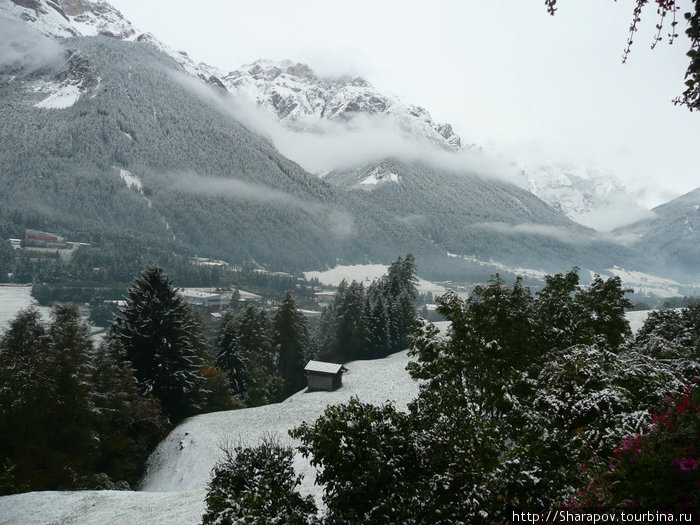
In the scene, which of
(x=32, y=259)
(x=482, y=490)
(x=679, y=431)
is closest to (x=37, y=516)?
(x=482, y=490)

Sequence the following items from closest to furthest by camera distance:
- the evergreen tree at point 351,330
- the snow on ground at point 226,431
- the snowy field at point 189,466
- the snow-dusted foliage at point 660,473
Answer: the snow-dusted foliage at point 660,473 < the snowy field at point 189,466 < the snow on ground at point 226,431 < the evergreen tree at point 351,330

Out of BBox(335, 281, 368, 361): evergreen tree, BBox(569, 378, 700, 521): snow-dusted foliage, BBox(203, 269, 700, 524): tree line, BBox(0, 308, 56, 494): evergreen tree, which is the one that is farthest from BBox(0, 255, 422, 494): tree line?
BBox(335, 281, 368, 361): evergreen tree

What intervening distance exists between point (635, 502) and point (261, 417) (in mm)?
31116

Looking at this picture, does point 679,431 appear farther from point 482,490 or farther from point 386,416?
point 386,416

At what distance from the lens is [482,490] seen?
729 cm

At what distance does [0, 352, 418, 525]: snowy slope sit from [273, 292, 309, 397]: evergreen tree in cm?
838

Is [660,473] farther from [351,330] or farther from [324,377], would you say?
[351,330]

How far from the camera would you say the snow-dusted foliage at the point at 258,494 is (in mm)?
7863

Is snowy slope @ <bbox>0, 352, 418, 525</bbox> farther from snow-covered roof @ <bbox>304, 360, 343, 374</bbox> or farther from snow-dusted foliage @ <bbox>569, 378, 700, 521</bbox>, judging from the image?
snow-dusted foliage @ <bbox>569, 378, 700, 521</bbox>

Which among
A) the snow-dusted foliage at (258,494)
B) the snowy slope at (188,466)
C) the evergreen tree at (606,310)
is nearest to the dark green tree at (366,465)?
the snow-dusted foliage at (258,494)

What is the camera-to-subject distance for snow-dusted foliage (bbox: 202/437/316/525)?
7.86 metres

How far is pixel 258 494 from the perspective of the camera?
8523 millimetres

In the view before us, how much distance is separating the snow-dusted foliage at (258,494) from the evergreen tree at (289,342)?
4175cm

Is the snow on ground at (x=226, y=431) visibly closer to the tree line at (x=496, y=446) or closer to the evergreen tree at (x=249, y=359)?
the evergreen tree at (x=249, y=359)
